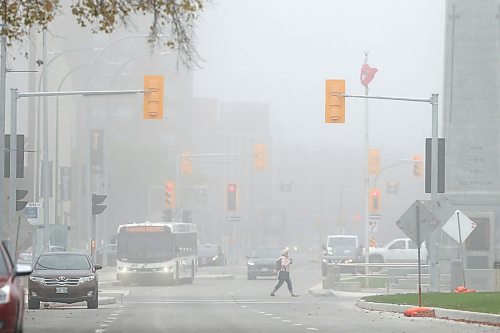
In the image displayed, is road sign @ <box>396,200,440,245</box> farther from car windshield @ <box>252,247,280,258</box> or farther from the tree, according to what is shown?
car windshield @ <box>252,247,280,258</box>

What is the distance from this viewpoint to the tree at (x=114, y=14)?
21.8 m

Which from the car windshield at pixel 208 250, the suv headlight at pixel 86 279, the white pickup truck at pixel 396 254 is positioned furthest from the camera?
the car windshield at pixel 208 250

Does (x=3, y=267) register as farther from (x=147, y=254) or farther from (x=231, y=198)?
(x=231, y=198)

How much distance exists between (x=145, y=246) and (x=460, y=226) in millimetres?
21422

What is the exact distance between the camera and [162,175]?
140875 mm

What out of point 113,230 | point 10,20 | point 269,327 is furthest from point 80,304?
point 113,230

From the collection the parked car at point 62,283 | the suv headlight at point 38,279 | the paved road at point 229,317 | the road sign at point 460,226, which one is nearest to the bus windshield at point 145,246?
the paved road at point 229,317

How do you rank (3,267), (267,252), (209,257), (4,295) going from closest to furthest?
(4,295), (3,267), (267,252), (209,257)

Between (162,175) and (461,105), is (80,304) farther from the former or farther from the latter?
(162,175)

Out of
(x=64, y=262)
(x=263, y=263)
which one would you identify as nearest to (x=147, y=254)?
(x=263, y=263)

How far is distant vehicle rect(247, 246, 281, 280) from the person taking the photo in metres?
68.9

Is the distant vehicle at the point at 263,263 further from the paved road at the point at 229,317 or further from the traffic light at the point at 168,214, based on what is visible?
the paved road at the point at 229,317

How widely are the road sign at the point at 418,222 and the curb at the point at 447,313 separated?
5.72 feet

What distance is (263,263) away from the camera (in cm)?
6925
